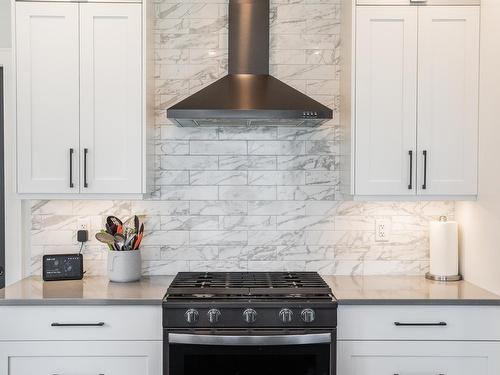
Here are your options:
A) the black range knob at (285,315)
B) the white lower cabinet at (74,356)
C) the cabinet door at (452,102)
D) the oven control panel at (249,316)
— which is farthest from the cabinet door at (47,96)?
the cabinet door at (452,102)

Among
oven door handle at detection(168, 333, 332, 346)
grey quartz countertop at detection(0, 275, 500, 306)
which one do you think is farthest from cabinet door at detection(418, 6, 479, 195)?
oven door handle at detection(168, 333, 332, 346)

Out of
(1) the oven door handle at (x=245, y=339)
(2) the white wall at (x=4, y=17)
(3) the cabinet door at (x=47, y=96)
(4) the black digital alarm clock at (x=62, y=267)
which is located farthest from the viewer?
(2) the white wall at (x=4, y=17)

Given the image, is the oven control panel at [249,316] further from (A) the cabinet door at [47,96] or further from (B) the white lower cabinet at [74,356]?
(A) the cabinet door at [47,96]

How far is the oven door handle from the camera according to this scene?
8.14 ft

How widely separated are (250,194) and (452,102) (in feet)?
4.09

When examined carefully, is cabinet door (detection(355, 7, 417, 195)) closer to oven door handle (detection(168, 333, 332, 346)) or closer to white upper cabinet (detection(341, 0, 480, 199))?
white upper cabinet (detection(341, 0, 480, 199))

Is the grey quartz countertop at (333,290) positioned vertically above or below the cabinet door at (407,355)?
above

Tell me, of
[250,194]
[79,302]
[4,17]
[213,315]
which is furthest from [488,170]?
[4,17]

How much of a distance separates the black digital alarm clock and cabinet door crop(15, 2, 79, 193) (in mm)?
420

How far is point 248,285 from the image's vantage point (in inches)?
112

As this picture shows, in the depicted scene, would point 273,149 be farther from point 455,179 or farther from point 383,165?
point 455,179

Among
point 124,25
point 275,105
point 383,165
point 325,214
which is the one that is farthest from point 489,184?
point 124,25

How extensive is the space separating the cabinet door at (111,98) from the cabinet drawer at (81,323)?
65 centimetres

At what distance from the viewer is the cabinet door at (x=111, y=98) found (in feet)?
9.41
